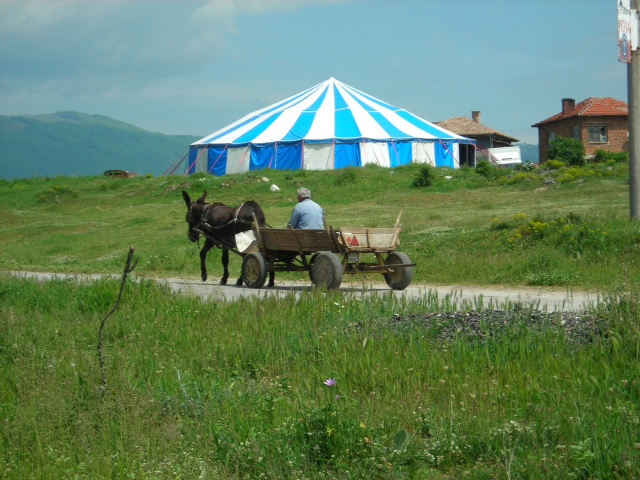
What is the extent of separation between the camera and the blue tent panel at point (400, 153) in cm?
4591

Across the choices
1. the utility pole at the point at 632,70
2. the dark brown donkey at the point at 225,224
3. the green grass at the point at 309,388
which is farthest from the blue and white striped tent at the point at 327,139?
the green grass at the point at 309,388

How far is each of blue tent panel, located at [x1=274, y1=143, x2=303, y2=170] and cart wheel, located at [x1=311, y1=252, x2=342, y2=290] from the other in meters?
31.5

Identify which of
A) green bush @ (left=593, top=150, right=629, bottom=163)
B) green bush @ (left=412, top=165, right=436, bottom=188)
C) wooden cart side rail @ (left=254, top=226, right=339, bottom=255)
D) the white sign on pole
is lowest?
wooden cart side rail @ (left=254, top=226, right=339, bottom=255)

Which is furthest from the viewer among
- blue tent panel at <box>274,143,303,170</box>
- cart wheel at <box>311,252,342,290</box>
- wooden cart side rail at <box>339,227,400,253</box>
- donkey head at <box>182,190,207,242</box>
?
blue tent panel at <box>274,143,303,170</box>

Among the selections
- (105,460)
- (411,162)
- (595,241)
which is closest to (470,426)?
(105,460)

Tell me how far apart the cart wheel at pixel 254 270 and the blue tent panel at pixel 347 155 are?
30003mm

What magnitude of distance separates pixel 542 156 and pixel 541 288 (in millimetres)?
59279

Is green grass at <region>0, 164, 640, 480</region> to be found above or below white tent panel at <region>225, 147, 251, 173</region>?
below

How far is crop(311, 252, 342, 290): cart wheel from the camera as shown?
43.7 feet

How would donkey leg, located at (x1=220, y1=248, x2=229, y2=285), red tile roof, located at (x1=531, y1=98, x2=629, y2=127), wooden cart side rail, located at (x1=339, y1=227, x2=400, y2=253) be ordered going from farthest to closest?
red tile roof, located at (x1=531, y1=98, x2=629, y2=127) → donkey leg, located at (x1=220, y1=248, x2=229, y2=285) → wooden cart side rail, located at (x1=339, y1=227, x2=400, y2=253)

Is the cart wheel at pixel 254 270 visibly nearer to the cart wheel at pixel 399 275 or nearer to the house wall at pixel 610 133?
the cart wheel at pixel 399 275

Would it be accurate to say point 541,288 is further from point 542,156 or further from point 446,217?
point 542,156

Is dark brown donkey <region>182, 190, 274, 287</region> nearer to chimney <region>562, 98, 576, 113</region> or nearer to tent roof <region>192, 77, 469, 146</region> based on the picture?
tent roof <region>192, 77, 469, 146</region>

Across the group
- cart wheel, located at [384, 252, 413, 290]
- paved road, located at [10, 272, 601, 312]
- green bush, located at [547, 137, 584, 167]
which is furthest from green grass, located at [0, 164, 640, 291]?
green bush, located at [547, 137, 584, 167]
